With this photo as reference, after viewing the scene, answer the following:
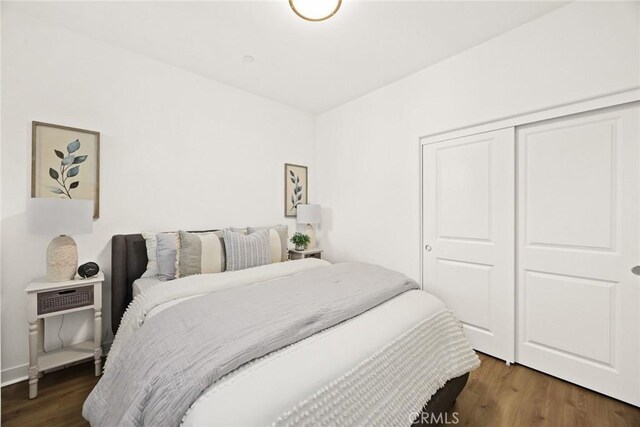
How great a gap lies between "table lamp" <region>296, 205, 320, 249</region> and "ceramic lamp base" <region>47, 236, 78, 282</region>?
86.0 inches

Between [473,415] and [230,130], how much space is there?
3254mm

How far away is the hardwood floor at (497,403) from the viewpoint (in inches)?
61.2

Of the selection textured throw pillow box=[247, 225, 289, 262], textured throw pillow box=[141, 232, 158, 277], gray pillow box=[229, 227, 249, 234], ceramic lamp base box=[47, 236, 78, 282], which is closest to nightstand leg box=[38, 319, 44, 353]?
ceramic lamp base box=[47, 236, 78, 282]

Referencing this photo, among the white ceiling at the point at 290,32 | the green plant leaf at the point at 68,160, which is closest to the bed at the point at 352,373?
the green plant leaf at the point at 68,160

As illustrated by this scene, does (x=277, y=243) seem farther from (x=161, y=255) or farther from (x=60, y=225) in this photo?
(x=60, y=225)

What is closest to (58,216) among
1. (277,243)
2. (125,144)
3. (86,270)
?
(86,270)

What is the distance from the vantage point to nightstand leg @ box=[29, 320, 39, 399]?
1.71 m

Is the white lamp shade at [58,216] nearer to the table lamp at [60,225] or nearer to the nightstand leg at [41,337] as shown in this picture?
the table lamp at [60,225]

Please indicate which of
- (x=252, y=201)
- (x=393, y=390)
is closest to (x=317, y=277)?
(x=393, y=390)

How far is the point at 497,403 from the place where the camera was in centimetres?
170

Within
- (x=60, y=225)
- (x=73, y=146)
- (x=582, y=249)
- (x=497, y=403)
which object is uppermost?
(x=73, y=146)

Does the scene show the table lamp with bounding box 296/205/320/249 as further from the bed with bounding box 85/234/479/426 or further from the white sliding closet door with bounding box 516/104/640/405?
the white sliding closet door with bounding box 516/104/640/405

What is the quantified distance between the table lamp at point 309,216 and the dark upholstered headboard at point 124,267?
1741 millimetres

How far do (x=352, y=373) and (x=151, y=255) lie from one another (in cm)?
202
